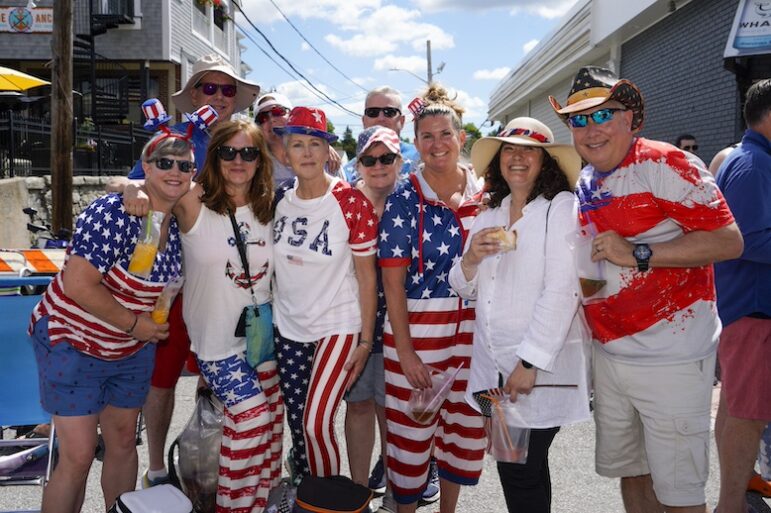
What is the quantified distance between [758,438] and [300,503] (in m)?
2.30

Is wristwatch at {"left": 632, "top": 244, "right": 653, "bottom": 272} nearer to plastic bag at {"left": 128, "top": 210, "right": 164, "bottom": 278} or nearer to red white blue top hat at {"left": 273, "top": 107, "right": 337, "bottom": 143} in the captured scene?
red white blue top hat at {"left": 273, "top": 107, "right": 337, "bottom": 143}

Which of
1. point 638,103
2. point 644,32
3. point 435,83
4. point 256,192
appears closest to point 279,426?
point 256,192

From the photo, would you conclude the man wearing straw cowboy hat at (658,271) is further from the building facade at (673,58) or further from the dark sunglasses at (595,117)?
the building facade at (673,58)

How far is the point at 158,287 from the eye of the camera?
308cm

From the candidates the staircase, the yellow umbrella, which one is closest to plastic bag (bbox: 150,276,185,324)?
the yellow umbrella

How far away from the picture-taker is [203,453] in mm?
3607

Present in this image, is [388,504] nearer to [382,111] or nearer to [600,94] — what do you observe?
[600,94]

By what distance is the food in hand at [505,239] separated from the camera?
273 cm

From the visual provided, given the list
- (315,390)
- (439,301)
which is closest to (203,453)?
(315,390)

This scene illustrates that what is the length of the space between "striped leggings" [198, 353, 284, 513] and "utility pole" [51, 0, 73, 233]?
25.6ft

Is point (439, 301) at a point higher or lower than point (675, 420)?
higher

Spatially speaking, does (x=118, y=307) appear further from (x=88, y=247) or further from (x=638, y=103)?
(x=638, y=103)

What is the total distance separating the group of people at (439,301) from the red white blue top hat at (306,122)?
2 cm

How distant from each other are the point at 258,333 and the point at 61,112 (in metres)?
8.28
